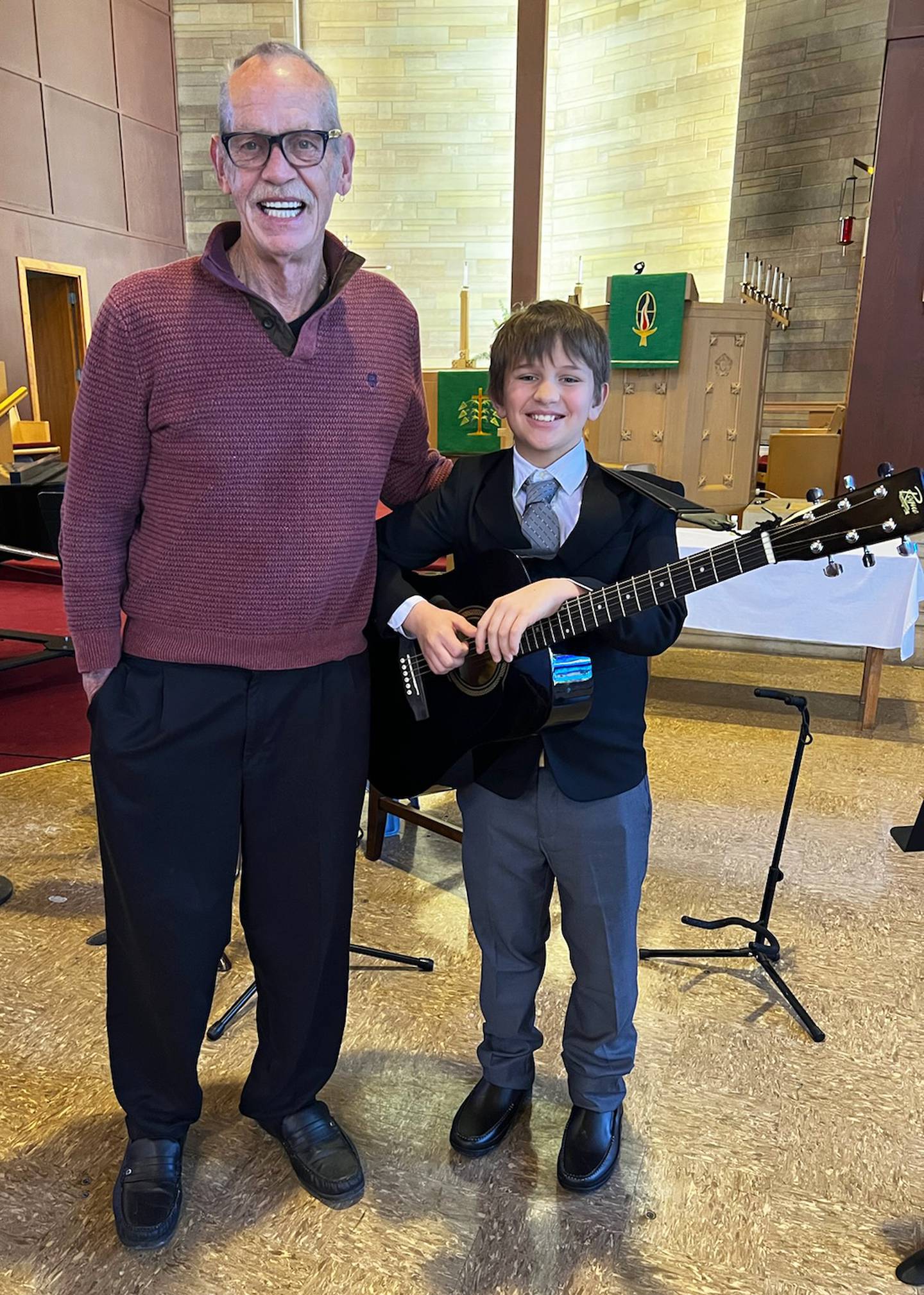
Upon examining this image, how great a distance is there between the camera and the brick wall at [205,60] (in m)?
10.2

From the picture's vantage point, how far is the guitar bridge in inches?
62.9

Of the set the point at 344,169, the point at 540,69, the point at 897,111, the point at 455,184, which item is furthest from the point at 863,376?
the point at 344,169

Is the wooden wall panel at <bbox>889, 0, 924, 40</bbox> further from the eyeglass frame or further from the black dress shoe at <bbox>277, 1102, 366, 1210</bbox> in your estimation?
the black dress shoe at <bbox>277, 1102, 366, 1210</bbox>

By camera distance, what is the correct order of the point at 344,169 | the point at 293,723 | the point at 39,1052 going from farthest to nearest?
the point at 39,1052, the point at 293,723, the point at 344,169

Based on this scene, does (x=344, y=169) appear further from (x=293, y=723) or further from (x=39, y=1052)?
(x=39, y=1052)

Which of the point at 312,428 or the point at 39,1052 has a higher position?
the point at 312,428

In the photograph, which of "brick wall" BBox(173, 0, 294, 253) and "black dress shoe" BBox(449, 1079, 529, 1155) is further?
"brick wall" BBox(173, 0, 294, 253)

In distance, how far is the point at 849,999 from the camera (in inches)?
87.7

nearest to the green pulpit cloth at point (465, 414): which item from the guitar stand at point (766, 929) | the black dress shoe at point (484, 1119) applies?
the guitar stand at point (766, 929)

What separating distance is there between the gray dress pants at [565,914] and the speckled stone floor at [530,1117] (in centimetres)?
22

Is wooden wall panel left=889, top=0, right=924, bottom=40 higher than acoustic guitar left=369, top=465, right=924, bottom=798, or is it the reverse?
wooden wall panel left=889, top=0, right=924, bottom=40

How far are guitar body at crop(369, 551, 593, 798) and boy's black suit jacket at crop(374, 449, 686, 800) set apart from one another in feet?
0.14

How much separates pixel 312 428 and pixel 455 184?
1036 cm

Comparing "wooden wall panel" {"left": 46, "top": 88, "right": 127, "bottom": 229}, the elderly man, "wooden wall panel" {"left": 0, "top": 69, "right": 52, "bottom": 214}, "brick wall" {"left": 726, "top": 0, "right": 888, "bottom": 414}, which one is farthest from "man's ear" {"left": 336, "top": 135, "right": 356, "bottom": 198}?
"brick wall" {"left": 726, "top": 0, "right": 888, "bottom": 414}
